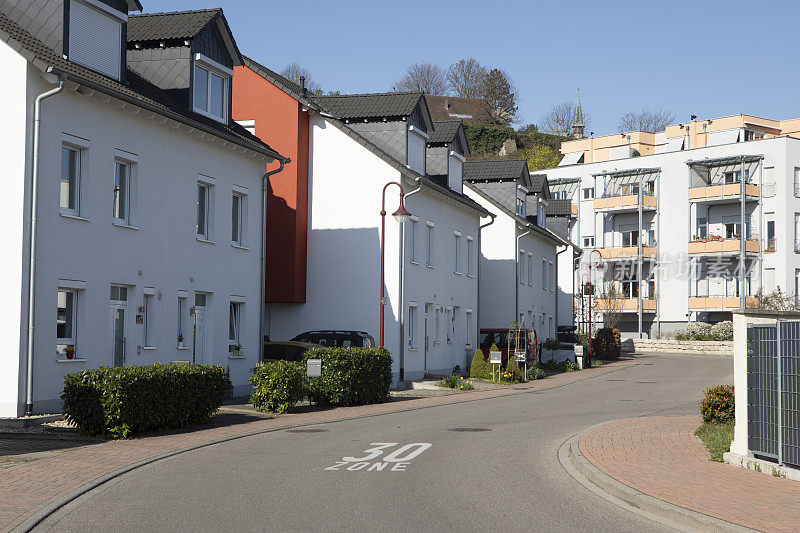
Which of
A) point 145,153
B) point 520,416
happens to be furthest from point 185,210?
point 520,416

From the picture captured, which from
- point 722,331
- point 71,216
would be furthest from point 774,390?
point 722,331

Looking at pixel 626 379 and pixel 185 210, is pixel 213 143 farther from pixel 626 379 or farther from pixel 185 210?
pixel 626 379

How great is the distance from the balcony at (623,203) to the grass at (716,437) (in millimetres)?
60830

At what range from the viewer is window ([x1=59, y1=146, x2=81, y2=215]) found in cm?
1820

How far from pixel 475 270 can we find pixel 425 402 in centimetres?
1657

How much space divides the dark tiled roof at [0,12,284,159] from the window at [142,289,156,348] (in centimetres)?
417

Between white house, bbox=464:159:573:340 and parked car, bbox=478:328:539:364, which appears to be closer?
parked car, bbox=478:328:539:364

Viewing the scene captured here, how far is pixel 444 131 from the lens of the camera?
123 feet

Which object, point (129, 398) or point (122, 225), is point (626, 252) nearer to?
point (122, 225)

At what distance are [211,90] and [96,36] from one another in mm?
5022

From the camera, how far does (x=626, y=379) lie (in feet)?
122

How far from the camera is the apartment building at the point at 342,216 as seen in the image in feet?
101

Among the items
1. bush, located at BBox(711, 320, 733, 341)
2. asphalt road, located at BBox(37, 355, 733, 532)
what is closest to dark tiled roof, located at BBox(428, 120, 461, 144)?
asphalt road, located at BBox(37, 355, 733, 532)

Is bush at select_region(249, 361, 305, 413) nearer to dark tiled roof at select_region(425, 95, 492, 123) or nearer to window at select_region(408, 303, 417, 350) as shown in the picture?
window at select_region(408, 303, 417, 350)
